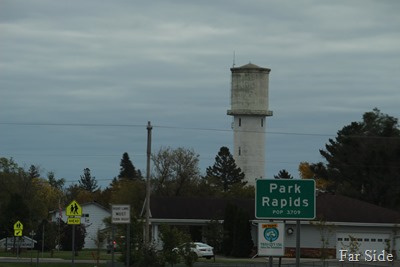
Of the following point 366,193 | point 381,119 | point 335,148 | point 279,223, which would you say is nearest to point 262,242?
point 279,223

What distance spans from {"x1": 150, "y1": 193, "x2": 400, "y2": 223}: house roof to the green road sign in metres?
50.7

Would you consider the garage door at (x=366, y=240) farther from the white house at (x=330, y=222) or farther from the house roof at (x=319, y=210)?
the house roof at (x=319, y=210)

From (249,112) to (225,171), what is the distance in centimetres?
1821

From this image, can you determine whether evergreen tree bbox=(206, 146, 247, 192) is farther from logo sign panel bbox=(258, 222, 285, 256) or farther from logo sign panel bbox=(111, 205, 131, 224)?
logo sign panel bbox=(258, 222, 285, 256)

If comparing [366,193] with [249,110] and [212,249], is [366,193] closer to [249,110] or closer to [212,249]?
[249,110]

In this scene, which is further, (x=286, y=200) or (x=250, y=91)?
(x=250, y=91)

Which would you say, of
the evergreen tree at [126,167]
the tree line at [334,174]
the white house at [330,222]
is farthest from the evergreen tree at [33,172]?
the evergreen tree at [126,167]

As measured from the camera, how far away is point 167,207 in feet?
247

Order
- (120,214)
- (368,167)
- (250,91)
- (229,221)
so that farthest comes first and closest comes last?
Answer: 1. (250,91)
2. (368,167)
3. (229,221)
4. (120,214)

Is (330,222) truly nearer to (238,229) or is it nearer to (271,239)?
(238,229)

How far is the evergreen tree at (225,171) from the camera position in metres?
120

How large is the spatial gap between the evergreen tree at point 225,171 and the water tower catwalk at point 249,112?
4.75 metres

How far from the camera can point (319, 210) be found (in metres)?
73.8

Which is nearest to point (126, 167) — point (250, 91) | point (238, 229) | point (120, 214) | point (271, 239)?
point (250, 91)
